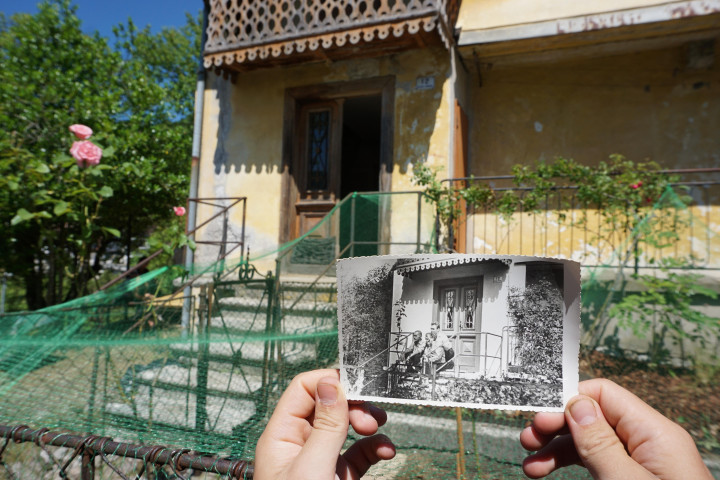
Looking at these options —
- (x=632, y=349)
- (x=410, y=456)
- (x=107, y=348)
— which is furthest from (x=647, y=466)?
(x=107, y=348)

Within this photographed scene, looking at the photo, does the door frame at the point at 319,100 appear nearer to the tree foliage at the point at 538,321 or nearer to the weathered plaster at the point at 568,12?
the weathered plaster at the point at 568,12

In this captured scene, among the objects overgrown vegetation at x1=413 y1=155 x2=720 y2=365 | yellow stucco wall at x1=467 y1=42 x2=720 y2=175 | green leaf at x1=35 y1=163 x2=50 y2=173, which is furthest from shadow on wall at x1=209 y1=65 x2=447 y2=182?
overgrown vegetation at x1=413 y1=155 x2=720 y2=365

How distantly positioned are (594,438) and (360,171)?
11155 millimetres

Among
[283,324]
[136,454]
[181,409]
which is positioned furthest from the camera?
[283,324]

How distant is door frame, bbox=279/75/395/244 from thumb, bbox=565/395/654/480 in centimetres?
525

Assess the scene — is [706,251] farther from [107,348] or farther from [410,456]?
[107,348]

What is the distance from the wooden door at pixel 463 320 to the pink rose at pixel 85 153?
5.10 metres

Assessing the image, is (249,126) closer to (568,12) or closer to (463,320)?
(568,12)

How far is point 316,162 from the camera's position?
267 inches

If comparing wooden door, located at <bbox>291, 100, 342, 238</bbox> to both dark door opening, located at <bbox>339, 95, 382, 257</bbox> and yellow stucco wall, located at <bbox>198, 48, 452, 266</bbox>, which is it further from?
dark door opening, located at <bbox>339, 95, 382, 257</bbox>

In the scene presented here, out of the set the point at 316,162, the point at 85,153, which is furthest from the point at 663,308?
the point at 85,153

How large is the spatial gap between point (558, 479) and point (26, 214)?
552 cm

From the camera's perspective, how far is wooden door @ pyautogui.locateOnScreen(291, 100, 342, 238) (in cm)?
662

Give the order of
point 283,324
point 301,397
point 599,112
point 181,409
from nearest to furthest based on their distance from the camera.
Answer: point 301,397
point 181,409
point 283,324
point 599,112
